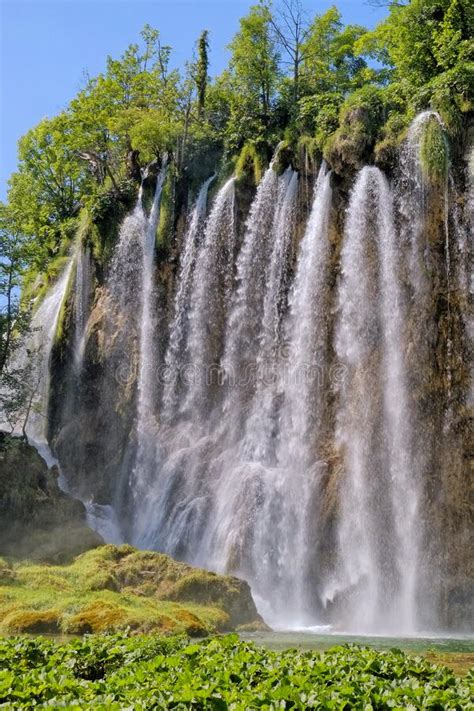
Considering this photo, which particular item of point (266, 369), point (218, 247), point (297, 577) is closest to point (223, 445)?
point (266, 369)

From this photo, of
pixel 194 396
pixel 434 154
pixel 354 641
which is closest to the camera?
pixel 354 641

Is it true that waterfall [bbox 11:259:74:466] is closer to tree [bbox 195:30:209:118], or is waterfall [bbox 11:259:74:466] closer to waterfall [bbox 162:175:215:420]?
waterfall [bbox 162:175:215:420]

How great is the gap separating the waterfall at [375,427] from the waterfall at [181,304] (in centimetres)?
783

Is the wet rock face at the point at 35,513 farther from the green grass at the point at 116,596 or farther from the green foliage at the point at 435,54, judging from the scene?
the green foliage at the point at 435,54

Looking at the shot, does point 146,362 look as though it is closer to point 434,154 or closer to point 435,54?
point 434,154

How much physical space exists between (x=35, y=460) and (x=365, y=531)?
486 inches

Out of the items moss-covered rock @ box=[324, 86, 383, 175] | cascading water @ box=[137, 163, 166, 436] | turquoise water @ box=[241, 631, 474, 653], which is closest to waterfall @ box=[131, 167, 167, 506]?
cascading water @ box=[137, 163, 166, 436]

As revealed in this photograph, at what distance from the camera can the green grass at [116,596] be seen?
1409 centimetres

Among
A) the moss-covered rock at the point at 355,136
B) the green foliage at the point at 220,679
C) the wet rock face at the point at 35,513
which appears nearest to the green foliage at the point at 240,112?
the moss-covered rock at the point at 355,136

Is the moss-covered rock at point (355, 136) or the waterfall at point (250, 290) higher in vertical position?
the moss-covered rock at point (355, 136)

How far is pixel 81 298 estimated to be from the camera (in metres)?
33.8

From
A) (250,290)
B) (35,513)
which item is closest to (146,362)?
(250,290)

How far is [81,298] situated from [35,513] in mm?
13007

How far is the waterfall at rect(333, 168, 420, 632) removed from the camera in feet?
63.2
